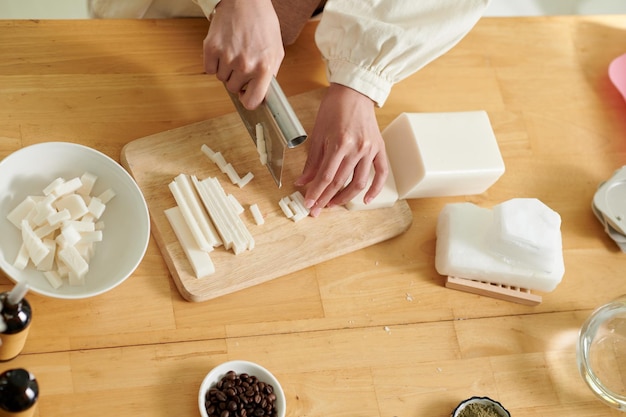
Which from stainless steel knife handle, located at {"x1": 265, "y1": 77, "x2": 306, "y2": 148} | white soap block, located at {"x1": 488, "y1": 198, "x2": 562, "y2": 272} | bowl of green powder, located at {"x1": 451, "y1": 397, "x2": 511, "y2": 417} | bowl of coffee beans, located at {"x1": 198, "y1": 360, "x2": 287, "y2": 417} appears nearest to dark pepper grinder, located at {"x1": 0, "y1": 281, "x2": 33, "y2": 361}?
bowl of coffee beans, located at {"x1": 198, "y1": 360, "x2": 287, "y2": 417}

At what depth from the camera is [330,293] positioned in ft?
4.91

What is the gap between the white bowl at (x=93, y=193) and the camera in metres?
1.30

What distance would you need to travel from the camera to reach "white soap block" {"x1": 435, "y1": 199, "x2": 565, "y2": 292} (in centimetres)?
153

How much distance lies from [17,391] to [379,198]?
0.80m

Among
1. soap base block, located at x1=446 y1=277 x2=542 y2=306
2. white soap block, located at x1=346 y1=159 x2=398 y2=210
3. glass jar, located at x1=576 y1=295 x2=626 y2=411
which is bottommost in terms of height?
glass jar, located at x1=576 y1=295 x2=626 y2=411

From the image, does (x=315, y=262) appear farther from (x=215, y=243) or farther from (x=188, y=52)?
(x=188, y=52)

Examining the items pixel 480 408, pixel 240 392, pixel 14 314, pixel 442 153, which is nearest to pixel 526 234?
pixel 442 153

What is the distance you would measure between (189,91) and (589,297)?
3.19ft

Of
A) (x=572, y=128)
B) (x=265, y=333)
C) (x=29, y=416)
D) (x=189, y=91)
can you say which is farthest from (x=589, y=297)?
(x=29, y=416)

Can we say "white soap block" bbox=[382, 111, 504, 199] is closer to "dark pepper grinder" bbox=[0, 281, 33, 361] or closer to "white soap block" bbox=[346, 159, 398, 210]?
"white soap block" bbox=[346, 159, 398, 210]

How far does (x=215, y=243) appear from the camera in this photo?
56.2 inches

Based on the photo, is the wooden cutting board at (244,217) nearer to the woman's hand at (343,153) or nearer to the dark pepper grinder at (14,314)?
the woman's hand at (343,153)

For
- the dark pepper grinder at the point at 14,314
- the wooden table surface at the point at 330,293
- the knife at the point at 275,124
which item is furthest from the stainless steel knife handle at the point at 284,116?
the dark pepper grinder at the point at 14,314

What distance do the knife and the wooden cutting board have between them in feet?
0.13
